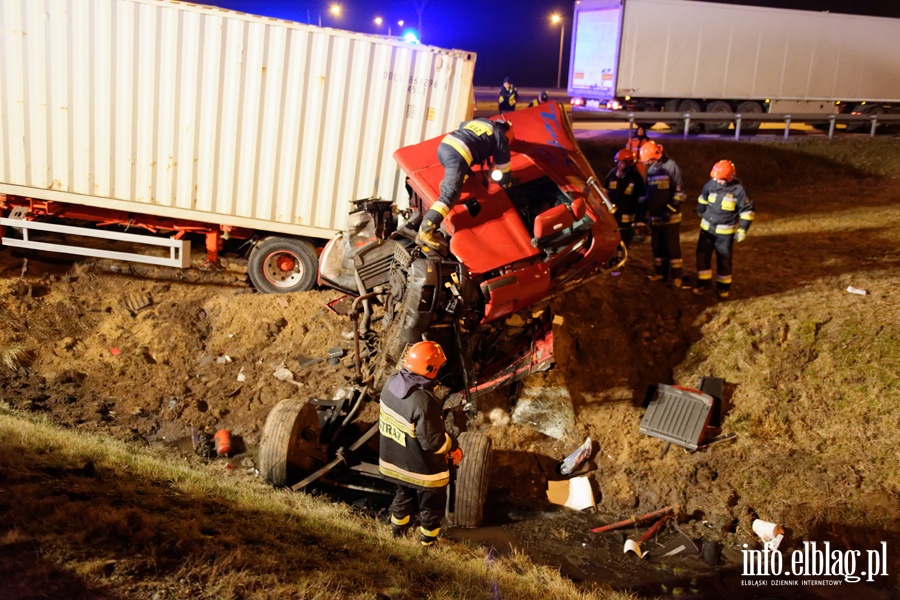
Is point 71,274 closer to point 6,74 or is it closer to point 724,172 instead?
point 6,74

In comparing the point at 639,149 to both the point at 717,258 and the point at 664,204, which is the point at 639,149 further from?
the point at 717,258

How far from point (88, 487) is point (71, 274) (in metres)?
4.93

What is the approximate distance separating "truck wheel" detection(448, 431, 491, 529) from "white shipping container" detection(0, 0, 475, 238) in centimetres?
358

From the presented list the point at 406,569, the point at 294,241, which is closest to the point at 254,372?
the point at 294,241

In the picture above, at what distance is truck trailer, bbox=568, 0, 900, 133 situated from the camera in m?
15.4

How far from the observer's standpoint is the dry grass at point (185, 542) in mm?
3238

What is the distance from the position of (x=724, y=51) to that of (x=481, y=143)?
12.6m

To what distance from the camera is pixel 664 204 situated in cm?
736

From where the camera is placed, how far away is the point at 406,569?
13.6 feet

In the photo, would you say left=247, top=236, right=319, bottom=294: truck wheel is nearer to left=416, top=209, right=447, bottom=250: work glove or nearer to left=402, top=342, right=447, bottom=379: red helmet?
left=416, top=209, right=447, bottom=250: work glove

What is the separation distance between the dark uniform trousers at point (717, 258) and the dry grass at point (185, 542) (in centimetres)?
386

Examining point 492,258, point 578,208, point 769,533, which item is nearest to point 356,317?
point 492,258

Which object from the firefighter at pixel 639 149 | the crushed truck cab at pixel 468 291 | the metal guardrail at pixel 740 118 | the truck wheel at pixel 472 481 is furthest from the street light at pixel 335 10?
the truck wheel at pixel 472 481

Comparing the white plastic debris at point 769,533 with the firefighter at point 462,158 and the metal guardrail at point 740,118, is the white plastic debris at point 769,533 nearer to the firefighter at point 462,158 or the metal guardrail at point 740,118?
the firefighter at point 462,158
